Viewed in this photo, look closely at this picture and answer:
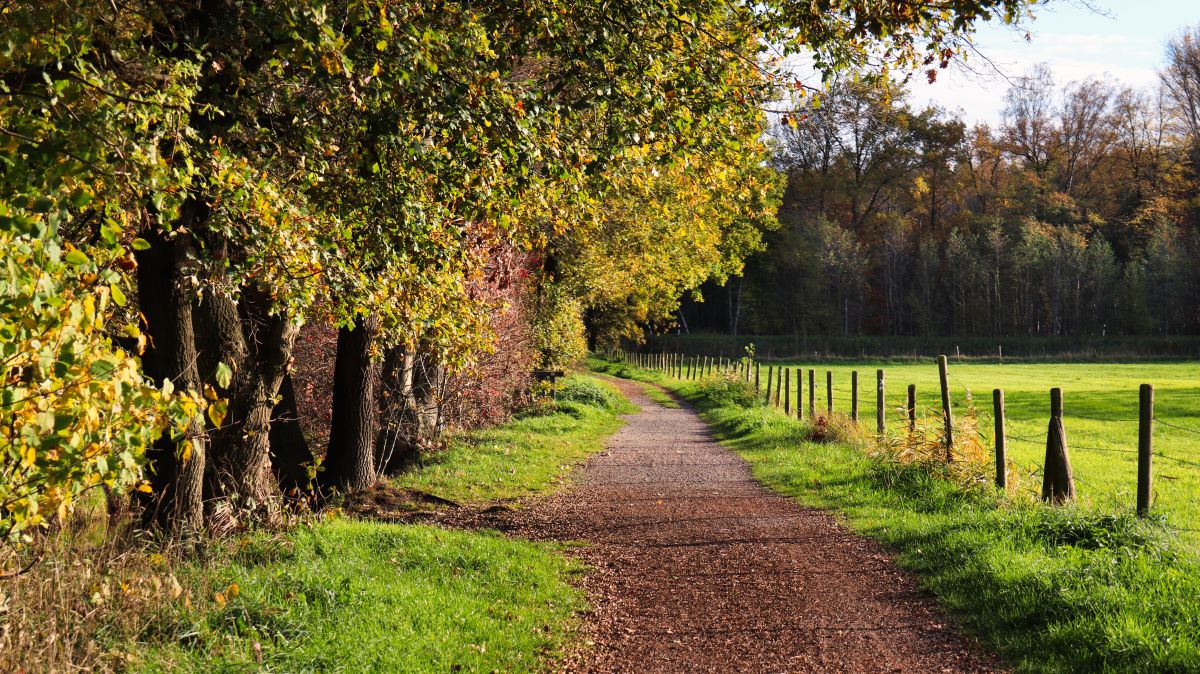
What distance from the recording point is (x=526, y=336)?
21859 mm

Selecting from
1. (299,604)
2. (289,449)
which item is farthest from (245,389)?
(299,604)

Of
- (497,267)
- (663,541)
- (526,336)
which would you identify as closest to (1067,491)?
(663,541)

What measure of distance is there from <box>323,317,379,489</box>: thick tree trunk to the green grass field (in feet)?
25.4

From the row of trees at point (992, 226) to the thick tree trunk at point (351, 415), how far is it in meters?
62.9

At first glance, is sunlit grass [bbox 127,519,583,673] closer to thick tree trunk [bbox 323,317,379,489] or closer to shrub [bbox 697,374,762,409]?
thick tree trunk [bbox 323,317,379,489]

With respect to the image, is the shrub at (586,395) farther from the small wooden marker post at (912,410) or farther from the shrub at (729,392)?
the small wooden marker post at (912,410)

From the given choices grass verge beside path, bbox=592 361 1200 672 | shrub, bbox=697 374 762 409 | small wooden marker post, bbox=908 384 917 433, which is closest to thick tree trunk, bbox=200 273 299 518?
grass verge beside path, bbox=592 361 1200 672

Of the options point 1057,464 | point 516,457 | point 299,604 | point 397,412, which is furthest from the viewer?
point 397,412

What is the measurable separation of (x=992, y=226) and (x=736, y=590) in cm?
7717

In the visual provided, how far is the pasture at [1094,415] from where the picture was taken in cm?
1312

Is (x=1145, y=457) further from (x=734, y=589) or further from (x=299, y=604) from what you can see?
(x=299, y=604)

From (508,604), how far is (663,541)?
111 inches

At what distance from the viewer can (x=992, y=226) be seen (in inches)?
3034

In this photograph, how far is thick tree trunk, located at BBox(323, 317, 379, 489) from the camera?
12812 millimetres
